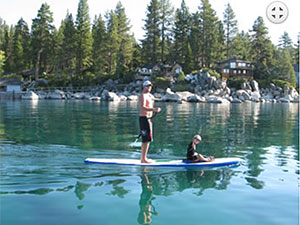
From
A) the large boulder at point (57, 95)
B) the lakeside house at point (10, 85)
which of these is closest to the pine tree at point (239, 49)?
the large boulder at point (57, 95)

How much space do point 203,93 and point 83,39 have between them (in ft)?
121

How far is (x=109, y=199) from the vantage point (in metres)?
7.28

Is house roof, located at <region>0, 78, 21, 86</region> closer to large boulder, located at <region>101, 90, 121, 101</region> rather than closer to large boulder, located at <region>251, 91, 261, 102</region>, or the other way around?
large boulder, located at <region>101, 90, 121, 101</region>

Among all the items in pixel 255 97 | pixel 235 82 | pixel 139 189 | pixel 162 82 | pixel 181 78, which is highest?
A: pixel 181 78

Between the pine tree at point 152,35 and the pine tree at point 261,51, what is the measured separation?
26682 millimetres

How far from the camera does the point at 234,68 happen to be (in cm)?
8631

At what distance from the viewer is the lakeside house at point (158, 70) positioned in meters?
83.5

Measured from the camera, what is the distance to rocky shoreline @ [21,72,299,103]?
69.6m

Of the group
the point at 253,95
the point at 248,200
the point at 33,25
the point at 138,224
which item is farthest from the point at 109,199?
the point at 33,25

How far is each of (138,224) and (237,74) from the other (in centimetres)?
8467

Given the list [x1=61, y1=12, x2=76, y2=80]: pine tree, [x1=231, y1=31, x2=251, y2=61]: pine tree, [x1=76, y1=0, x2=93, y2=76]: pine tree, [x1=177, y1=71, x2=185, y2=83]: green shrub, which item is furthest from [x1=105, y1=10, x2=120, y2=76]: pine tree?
[x1=231, y1=31, x2=251, y2=61]: pine tree

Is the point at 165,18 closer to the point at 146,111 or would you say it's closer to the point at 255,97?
the point at 255,97

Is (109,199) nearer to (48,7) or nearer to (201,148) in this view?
(201,148)

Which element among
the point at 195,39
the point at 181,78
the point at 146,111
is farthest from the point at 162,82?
the point at 146,111
